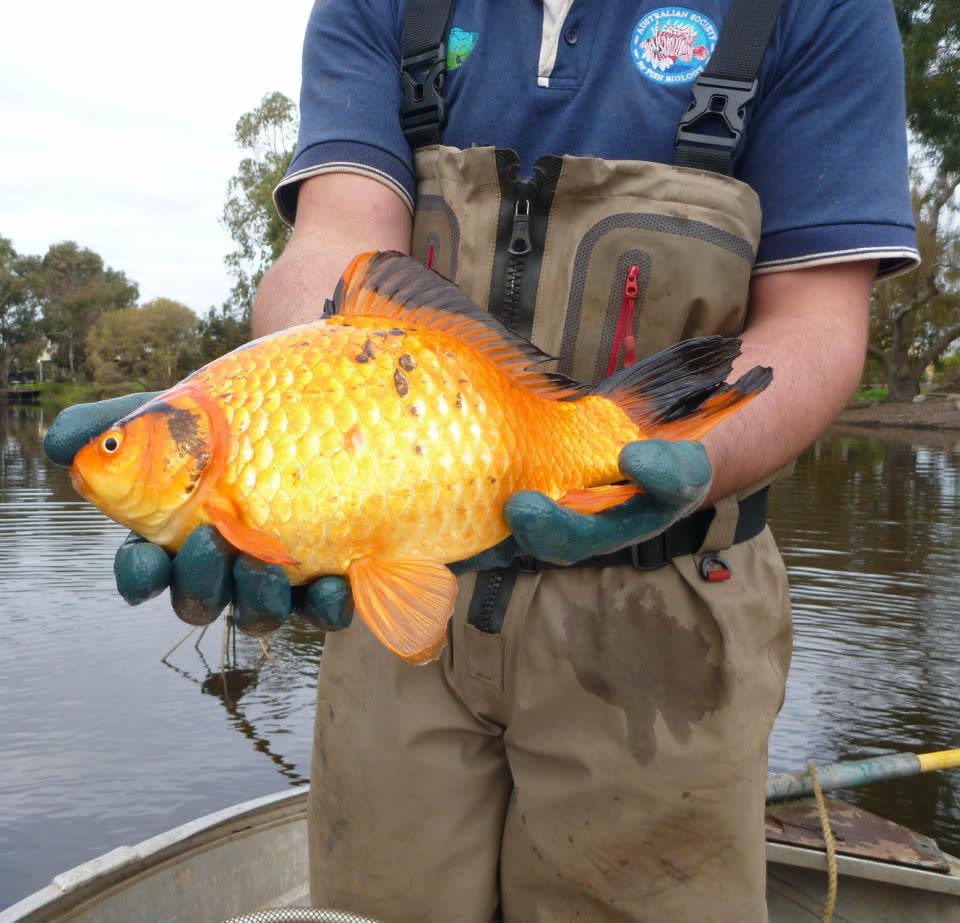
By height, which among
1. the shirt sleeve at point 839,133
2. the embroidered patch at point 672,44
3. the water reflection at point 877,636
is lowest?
the water reflection at point 877,636

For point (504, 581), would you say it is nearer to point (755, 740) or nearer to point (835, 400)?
point (755, 740)

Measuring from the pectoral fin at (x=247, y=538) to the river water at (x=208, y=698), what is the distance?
4769 mm

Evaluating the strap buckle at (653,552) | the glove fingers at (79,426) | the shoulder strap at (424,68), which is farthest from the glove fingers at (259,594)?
the shoulder strap at (424,68)

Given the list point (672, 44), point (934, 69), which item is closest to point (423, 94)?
point (672, 44)

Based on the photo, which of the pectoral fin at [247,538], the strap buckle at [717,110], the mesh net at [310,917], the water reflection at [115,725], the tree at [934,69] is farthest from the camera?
the tree at [934,69]

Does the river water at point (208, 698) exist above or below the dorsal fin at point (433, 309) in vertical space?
below

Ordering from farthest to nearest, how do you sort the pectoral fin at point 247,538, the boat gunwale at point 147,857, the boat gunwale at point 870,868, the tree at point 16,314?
the tree at point 16,314, the boat gunwale at point 870,868, the boat gunwale at point 147,857, the pectoral fin at point 247,538

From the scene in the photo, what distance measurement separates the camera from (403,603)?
1540 mm

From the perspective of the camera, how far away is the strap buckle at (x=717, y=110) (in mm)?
2070

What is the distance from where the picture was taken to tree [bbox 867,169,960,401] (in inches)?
1447

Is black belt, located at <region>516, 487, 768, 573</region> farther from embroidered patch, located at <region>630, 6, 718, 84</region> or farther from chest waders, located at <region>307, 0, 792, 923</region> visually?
embroidered patch, located at <region>630, 6, 718, 84</region>

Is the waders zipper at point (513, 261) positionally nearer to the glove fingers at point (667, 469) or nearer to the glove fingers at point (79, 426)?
the glove fingers at point (667, 469)

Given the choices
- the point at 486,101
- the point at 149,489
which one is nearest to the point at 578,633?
the point at 149,489

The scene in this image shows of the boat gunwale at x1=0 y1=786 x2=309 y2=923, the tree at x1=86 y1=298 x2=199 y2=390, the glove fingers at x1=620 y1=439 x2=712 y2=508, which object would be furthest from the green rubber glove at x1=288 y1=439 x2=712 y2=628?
the tree at x1=86 y1=298 x2=199 y2=390
